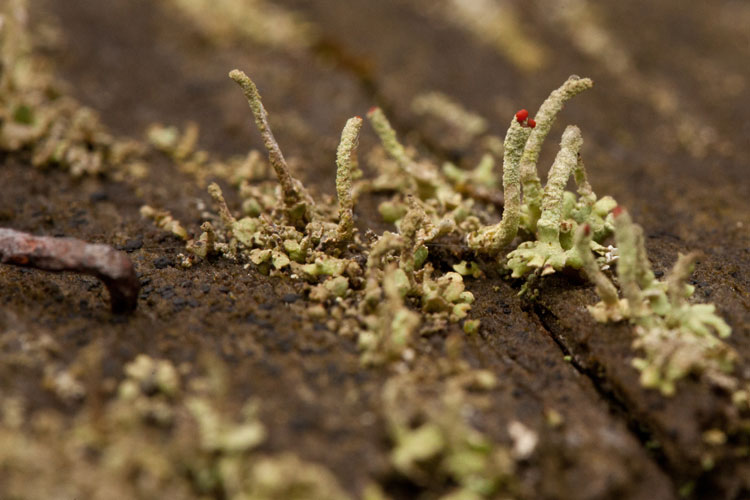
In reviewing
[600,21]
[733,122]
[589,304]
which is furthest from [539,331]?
[600,21]

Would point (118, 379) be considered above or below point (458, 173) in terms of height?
below

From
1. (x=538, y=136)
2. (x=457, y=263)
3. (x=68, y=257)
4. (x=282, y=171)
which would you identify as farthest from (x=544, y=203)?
(x=68, y=257)

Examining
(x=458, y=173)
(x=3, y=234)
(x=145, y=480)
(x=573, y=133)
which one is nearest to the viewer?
(x=145, y=480)

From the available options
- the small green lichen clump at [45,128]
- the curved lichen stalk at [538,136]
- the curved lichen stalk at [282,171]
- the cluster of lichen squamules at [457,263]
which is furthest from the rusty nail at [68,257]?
the curved lichen stalk at [538,136]

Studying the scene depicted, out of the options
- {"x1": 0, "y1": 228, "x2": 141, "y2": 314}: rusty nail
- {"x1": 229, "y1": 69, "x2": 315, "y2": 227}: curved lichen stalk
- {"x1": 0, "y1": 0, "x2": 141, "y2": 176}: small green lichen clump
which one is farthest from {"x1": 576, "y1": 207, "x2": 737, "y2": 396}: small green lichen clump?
{"x1": 0, "y1": 0, "x2": 141, "y2": 176}: small green lichen clump

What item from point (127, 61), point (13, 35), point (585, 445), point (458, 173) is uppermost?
point (127, 61)

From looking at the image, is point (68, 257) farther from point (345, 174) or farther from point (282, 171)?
point (345, 174)

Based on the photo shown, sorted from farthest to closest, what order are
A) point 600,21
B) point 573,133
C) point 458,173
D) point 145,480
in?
1. point 600,21
2. point 458,173
3. point 573,133
4. point 145,480

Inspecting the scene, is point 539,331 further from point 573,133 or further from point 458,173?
point 458,173
